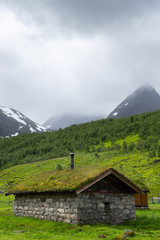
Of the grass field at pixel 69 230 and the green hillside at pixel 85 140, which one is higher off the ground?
the green hillside at pixel 85 140

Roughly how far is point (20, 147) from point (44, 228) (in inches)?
5268

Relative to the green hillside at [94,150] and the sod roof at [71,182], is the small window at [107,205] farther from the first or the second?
the green hillside at [94,150]

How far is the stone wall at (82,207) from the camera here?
59.6ft

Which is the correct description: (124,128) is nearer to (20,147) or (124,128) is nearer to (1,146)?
(20,147)

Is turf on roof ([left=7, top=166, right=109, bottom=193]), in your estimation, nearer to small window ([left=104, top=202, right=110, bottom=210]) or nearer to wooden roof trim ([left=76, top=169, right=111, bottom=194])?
wooden roof trim ([left=76, top=169, right=111, bottom=194])

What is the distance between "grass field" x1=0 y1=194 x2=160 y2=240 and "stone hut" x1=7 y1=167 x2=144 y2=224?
718 millimetres

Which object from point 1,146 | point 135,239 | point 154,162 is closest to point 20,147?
point 1,146

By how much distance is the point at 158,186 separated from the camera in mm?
45781

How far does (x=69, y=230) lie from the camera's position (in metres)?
16.5

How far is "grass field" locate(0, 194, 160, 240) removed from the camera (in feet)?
47.1

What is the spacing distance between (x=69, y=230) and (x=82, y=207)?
6.67 feet

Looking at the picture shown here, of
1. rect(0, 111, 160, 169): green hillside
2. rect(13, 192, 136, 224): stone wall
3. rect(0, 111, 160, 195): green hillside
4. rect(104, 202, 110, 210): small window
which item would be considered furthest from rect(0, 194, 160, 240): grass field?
rect(0, 111, 160, 169): green hillside

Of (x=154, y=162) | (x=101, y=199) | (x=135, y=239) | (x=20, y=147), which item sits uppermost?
(x=20, y=147)

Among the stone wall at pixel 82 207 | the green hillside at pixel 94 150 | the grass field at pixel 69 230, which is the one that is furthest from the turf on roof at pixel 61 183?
the green hillside at pixel 94 150
